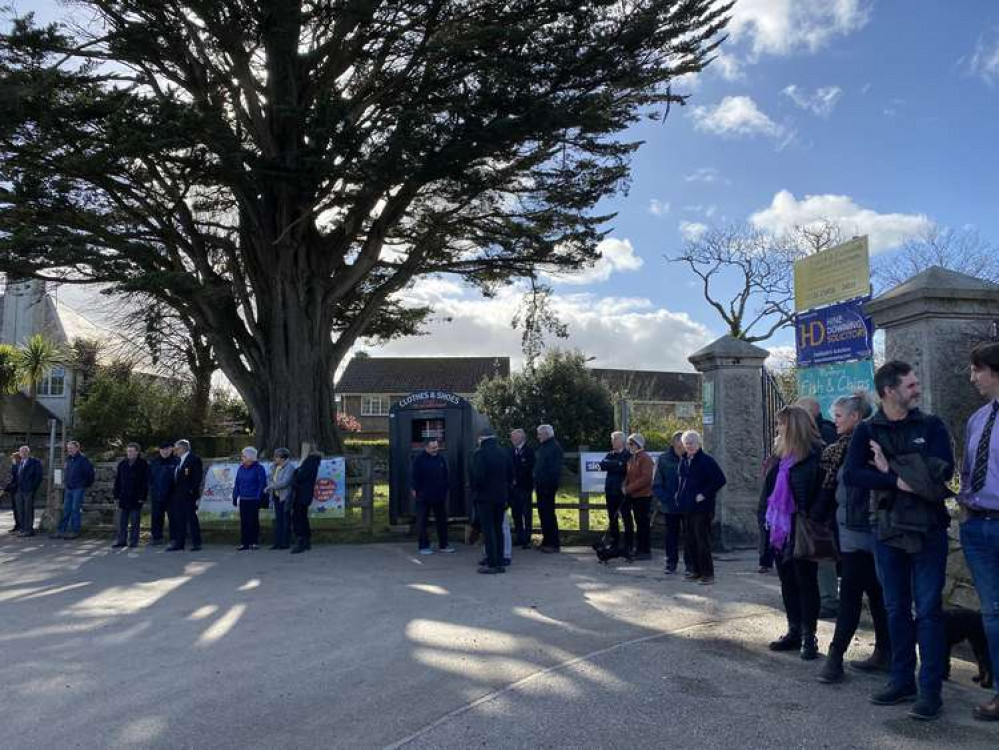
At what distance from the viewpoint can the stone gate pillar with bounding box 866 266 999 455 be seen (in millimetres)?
6559

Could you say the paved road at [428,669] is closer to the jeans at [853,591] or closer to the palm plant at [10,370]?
the jeans at [853,591]

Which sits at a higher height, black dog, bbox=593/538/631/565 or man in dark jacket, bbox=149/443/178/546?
man in dark jacket, bbox=149/443/178/546

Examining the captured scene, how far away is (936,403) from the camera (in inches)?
258

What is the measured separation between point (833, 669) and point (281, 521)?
9437mm

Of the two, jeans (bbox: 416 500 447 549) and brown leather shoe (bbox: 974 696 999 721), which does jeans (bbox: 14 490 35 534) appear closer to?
jeans (bbox: 416 500 447 549)

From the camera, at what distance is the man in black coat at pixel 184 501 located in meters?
12.9

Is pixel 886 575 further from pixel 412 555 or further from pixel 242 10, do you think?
pixel 242 10

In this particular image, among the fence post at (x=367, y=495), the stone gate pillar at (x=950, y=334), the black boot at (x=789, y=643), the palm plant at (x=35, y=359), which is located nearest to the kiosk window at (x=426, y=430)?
the fence post at (x=367, y=495)

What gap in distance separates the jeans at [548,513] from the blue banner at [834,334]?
4.12 m

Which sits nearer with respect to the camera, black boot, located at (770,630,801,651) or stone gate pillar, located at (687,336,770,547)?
black boot, located at (770,630,801,651)

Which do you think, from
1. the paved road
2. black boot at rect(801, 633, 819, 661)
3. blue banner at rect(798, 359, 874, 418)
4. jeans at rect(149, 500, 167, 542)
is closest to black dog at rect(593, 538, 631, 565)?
the paved road

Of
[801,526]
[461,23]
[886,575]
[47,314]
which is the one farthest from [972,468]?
[47,314]

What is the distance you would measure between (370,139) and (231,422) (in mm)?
29036

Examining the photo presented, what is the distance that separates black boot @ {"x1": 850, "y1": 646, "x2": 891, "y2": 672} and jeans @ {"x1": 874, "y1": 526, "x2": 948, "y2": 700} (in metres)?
0.65
